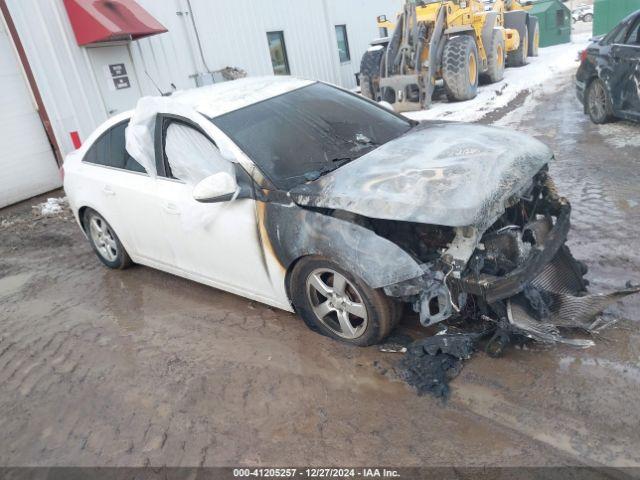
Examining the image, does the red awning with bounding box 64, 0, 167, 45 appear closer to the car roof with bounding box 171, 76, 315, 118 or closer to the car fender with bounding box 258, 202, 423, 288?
the car roof with bounding box 171, 76, 315, 118

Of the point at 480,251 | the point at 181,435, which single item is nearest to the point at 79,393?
the point at 181,435

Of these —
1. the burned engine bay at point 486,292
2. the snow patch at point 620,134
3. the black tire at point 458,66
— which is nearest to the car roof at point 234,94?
the burned engine bay at point 486,292

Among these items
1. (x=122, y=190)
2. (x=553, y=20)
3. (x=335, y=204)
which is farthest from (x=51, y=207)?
(x=553, y=20)

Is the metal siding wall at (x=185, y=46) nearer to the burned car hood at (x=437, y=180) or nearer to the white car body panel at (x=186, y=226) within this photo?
the white car body panel at (x=186, y=226)

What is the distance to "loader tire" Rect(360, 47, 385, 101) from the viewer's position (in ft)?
39.3

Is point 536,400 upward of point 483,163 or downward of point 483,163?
downward

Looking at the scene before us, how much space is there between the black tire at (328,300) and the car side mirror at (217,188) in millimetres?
640

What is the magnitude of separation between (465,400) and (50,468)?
2303mm

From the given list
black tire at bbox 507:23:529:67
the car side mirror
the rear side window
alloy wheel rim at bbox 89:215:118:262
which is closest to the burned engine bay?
the car side mirror

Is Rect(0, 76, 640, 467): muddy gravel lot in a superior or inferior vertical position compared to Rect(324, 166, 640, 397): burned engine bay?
inferior

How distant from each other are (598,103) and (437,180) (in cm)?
612

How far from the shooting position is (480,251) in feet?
9.31

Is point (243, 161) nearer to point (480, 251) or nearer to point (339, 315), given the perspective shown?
point (339, 315)

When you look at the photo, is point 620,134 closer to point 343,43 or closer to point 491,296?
point 491,296
